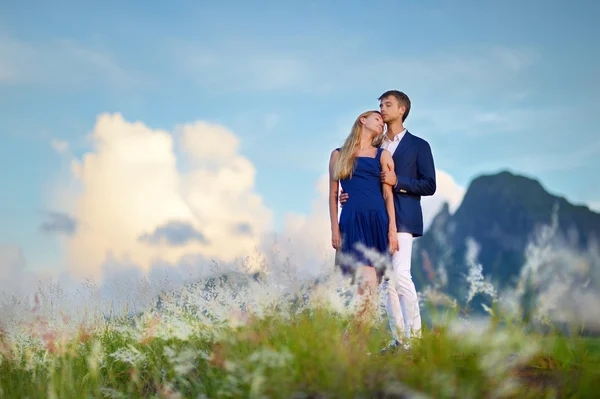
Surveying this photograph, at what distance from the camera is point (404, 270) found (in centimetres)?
657

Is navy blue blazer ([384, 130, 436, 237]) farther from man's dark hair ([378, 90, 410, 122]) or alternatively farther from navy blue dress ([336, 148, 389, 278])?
man's dark hair ([378, 90, 410, 122])

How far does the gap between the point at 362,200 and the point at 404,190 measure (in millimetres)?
477

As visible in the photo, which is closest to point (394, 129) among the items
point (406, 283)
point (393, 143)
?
point (393, 143)

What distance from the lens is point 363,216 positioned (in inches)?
259

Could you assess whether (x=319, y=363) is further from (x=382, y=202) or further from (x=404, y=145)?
(x=404, y=145)

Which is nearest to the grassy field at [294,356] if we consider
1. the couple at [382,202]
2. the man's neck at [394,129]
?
the couple at [382,202]

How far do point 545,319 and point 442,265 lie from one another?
3.10 ft

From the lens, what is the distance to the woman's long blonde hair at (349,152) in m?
6.70

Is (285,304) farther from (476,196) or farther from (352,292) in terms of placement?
(476,196)

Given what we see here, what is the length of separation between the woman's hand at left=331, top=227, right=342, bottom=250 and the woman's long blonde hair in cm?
57

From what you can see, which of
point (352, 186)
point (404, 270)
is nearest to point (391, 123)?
point (352, 186)

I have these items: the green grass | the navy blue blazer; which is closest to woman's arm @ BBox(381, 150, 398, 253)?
the navy blue blazer

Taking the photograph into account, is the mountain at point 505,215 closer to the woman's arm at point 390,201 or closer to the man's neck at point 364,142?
the man's neck at point 364,142

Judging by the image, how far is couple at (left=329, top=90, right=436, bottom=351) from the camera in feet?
21.4
